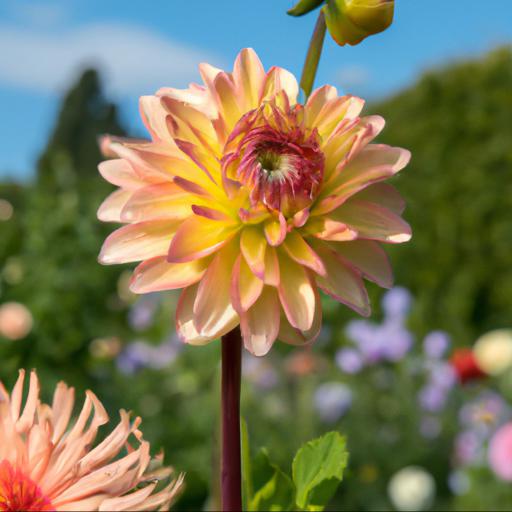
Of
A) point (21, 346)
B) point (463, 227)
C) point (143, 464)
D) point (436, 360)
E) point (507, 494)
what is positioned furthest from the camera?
point (463, 227)

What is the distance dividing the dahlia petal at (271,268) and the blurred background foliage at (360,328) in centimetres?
19

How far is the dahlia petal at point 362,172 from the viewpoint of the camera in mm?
505

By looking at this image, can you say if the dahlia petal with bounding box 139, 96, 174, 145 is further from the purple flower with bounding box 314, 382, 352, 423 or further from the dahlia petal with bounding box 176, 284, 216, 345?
the purple flower with bounding box 314, 382, 352, 423

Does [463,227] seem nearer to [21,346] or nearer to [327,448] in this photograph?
[21,346]

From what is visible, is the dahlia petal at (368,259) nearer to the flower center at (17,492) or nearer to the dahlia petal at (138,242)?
the dahlia petal at (138,242)

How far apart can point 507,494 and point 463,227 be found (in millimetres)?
2283

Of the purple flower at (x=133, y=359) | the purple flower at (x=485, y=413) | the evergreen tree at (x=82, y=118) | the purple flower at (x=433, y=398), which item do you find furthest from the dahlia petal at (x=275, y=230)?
the evergreen tree at (x=82, y=118)

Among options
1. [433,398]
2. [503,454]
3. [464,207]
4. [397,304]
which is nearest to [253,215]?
[503,454]

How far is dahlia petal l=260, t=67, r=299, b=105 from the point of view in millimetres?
546

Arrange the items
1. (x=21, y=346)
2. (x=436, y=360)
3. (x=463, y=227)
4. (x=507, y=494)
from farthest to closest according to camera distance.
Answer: (x=463, y=227) < (x=436, y=360) < (x=21, y=346) < (x=507, y=494)

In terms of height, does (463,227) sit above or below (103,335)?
above

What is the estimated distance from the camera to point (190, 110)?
53 cm

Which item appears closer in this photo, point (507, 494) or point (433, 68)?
point (507, 494)

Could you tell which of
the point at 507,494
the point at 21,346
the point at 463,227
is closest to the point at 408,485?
the point at 507,494
